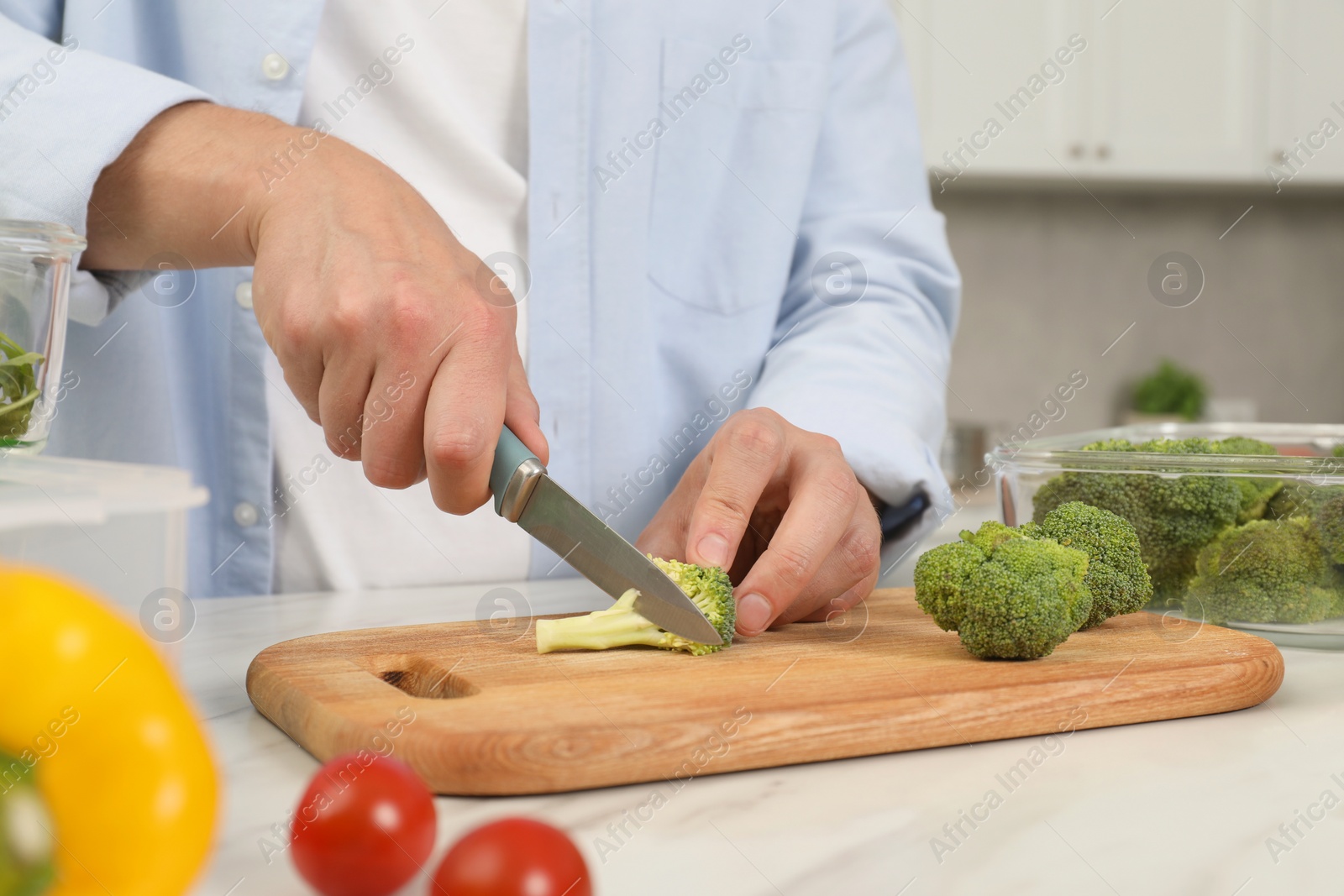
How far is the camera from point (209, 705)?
79cm

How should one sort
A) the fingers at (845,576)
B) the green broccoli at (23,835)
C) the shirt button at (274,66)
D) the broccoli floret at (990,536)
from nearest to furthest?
the green broccoli at (23,835) → the broccoli floret at (990,536) → the fingers at (845,576) → the shirt button at (274,66)

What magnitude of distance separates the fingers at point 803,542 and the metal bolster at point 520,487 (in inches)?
7.9

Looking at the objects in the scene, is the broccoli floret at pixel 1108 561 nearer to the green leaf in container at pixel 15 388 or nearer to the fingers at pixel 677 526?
the fingers at pixel 677 526

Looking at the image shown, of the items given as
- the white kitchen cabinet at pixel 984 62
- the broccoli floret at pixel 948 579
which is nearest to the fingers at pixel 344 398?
the broccoli floret at pixel 948 579

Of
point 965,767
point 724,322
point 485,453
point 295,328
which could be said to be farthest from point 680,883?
point 724,322

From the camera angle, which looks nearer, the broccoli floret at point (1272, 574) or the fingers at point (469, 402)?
the fingers at point (469, 402)

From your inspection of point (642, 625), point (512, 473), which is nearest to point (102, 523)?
point (512, 473)

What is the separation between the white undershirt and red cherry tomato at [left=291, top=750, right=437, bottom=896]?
85cm

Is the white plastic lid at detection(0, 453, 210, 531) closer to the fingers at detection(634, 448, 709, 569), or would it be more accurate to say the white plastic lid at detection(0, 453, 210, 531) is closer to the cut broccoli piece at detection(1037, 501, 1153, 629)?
Answer: the fingers at detection(634, 448, 709, 569)

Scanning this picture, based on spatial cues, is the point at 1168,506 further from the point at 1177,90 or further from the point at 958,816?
the point at 1177,90

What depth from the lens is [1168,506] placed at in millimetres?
999

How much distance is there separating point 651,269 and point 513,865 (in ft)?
3.59

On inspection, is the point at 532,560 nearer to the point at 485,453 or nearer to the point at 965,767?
the point at 485,453

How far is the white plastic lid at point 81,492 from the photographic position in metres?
0.50
